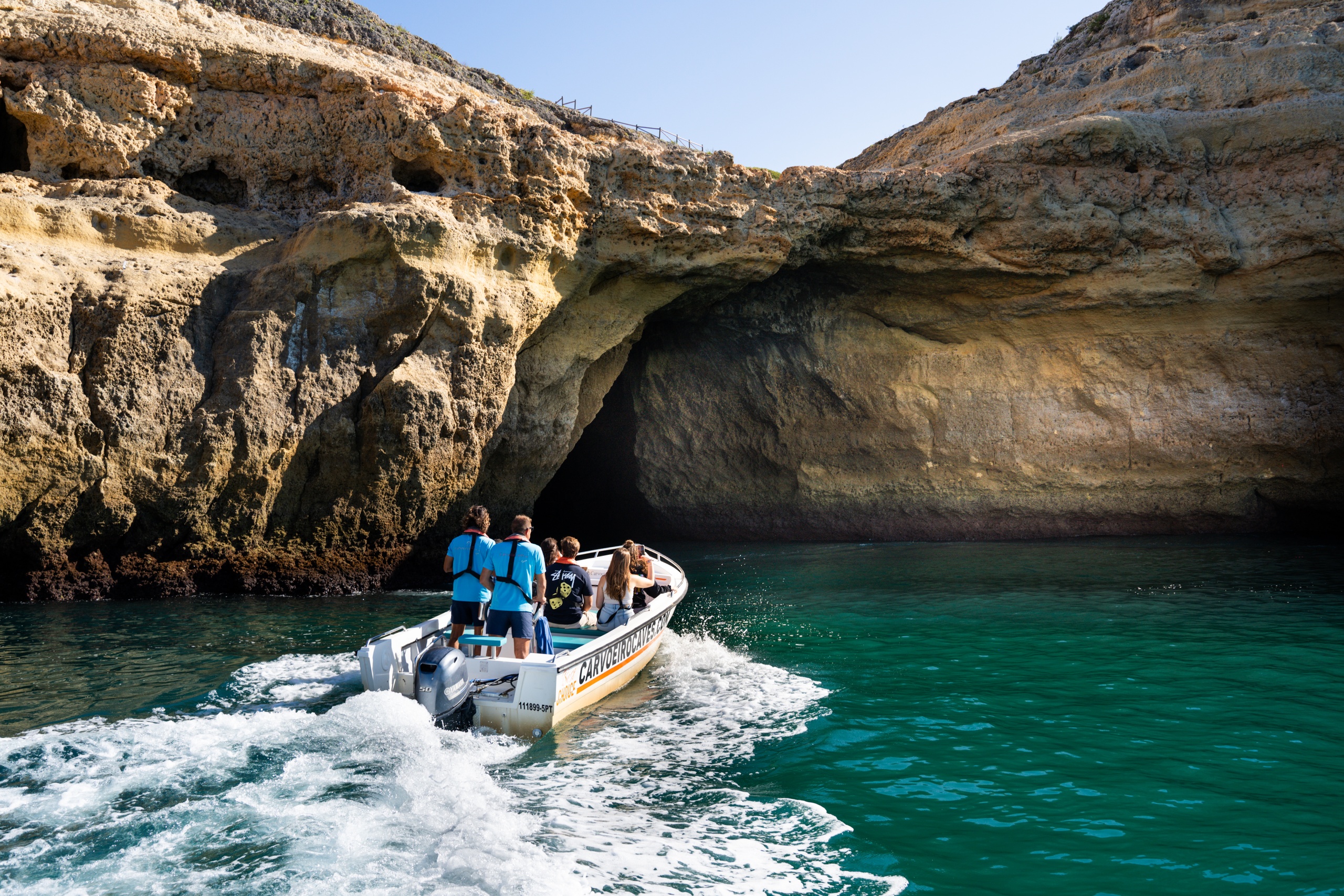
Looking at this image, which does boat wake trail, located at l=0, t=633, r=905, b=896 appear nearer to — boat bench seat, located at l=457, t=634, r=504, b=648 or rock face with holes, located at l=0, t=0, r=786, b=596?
boat bench seat, located at l=457, t=634, r=504, b=648

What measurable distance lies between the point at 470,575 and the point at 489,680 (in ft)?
3.94

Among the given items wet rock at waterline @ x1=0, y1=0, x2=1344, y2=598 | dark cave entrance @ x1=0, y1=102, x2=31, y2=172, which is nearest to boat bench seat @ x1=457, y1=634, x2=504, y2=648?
wet rock at waterline @ x1=0, y1=0, x2=1344, y2=598

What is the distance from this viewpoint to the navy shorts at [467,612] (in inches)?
297

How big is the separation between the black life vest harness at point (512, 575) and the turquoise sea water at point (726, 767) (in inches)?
43.6

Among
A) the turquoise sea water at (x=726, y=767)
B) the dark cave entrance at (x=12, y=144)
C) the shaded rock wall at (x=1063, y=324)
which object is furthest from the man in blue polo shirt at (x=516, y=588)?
the dark cave entrance at (x=12, y=144)

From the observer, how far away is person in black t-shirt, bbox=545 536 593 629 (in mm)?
8898

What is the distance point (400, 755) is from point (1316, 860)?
5.01 metres

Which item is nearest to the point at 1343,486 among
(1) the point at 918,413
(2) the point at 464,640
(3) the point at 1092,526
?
(3) the point at 1092,526

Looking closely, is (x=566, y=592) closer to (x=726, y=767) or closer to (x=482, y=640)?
(x=482, y=640)

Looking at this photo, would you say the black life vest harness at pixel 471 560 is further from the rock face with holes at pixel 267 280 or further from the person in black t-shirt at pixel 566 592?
the rock face with holes at pixel 267 280

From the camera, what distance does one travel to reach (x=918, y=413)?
63.0ft

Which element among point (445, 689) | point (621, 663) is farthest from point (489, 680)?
point (621, 663)

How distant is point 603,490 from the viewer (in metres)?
21.8

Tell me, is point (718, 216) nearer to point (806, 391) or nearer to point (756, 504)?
point (806, 391)
